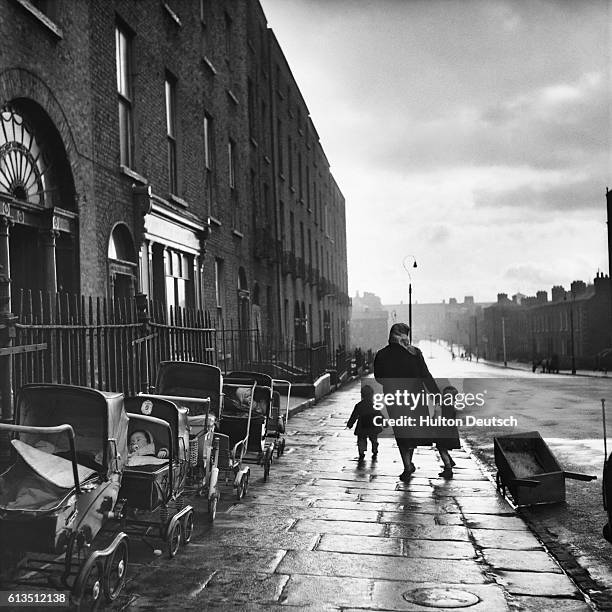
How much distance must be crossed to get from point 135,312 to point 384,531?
4.41 meters

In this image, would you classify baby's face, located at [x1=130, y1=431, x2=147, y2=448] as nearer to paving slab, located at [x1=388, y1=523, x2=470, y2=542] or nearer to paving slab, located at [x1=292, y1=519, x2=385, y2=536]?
paving slab, located at [x1=292, y1=519, x2=385, y2=536]

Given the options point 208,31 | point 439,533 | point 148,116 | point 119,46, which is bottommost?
point 439,533

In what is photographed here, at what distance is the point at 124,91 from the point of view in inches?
507

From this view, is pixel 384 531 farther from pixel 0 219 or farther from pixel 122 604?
pixel 0 219

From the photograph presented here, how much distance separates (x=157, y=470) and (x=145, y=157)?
9201 millimetres

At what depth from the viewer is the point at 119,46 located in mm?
12805

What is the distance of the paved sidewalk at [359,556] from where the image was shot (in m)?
4.66

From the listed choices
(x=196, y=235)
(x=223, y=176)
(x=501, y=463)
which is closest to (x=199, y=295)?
(x=196, y=235)

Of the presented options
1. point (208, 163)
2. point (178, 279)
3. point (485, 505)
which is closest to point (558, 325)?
point (208, 163)

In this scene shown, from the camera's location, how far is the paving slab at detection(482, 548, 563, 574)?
5379 millimetres

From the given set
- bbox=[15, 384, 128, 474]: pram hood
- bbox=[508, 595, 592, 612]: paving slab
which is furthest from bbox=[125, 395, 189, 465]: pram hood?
bbox=[508, 595, 592, 612]: paving slab

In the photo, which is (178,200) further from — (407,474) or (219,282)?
(407,474)

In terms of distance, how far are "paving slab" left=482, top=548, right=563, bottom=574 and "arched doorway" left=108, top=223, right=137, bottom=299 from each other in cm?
786

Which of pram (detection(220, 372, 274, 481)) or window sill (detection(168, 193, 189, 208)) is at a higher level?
window sill (detection(168, 193, 189, 208))
